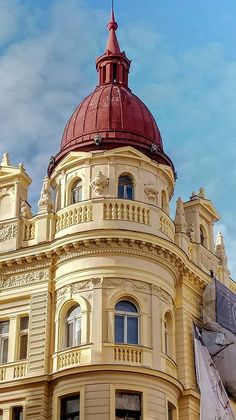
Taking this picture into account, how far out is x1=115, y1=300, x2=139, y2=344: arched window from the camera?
34375 mm

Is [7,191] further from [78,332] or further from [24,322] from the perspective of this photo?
[78,332]

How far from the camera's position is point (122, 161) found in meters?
38.1

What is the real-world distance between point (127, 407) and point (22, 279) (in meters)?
7.35

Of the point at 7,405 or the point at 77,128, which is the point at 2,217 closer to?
the point at 77,128

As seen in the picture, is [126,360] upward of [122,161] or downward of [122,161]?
downward

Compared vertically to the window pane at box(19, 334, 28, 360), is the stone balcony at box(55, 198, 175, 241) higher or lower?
higher

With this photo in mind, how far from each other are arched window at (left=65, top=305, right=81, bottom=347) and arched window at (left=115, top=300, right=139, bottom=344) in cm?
148

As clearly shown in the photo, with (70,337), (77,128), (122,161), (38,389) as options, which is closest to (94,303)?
(70,337)

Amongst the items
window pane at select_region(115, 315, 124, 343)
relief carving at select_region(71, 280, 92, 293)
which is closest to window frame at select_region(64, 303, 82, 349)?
relief carving at select_region(71, 280, 92, 293)

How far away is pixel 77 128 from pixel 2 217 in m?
5.24

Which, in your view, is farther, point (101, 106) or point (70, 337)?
point (101, 106)

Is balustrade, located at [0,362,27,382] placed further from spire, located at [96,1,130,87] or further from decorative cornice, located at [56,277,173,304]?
spire, located at [96,1,130,87]

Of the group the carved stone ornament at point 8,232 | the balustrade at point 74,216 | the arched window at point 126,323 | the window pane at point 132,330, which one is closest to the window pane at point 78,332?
the arched window at point 126,323

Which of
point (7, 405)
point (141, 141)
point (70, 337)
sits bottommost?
point (7, 405)
